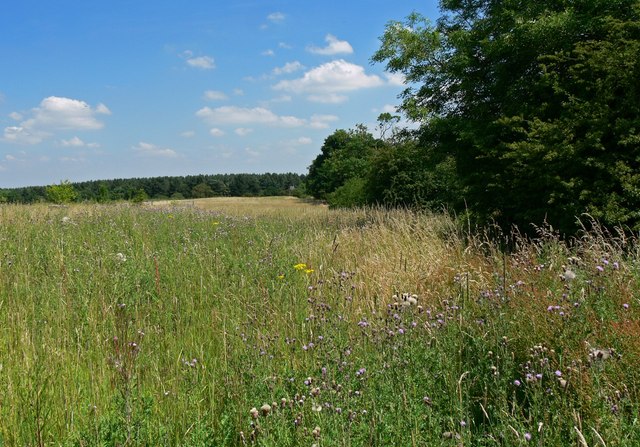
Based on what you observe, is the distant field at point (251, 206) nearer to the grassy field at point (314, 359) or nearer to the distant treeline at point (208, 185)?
the grassy field at point (314, 359)

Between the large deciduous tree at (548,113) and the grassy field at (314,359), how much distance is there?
83.2 inches

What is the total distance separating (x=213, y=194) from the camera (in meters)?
91.4

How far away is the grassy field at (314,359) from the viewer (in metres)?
2.13

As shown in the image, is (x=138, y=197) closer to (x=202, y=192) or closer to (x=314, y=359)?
(x=314, y=359)

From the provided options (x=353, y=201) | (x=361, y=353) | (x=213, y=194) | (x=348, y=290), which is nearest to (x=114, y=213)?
(x=348, y=290)

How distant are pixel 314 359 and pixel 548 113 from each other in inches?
260

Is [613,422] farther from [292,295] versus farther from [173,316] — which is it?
[173,316]

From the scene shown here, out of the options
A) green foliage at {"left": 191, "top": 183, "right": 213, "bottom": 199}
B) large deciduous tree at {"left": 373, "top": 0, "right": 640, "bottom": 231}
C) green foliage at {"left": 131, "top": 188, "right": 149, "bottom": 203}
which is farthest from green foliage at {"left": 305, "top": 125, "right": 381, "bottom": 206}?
green foliage at {"left": 191, "top": 183, "right": 213, "bottom": 199}

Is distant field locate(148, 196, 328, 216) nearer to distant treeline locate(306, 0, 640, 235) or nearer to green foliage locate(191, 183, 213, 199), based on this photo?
distant treeline locate(306, 0, 640, 235)

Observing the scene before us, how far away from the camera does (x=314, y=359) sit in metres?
2.92

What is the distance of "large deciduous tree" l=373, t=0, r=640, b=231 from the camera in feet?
20.1

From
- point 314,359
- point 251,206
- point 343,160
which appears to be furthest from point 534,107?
point 343,160

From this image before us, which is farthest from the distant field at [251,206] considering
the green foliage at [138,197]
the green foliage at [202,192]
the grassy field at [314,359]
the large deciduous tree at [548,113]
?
the green foliage at [202,192]

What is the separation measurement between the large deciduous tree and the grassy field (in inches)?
83.2
